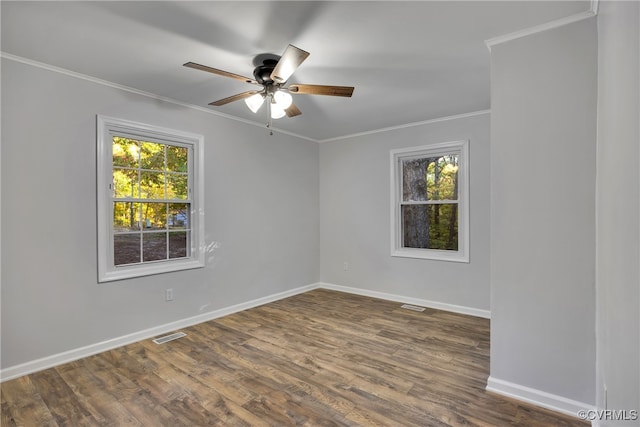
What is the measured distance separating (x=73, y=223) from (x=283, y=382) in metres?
2.28

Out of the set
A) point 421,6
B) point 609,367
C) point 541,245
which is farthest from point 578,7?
point 609,367

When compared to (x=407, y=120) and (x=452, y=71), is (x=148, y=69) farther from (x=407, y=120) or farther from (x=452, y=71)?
(x=407, y=120)

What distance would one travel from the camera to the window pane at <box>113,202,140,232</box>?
3176mm

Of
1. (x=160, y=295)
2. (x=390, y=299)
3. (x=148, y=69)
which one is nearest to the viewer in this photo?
(x=148, y=69)

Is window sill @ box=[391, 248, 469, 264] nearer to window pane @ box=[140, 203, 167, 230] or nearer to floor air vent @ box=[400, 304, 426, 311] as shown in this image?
floor air vent @ box=[400, 304, 426, 311]

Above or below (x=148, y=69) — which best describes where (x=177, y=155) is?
below

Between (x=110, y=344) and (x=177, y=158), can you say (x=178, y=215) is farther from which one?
(x=110, y=344)

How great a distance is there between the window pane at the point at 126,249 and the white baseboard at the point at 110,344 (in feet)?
2.43

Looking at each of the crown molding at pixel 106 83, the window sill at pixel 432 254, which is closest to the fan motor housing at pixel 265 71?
the crown molding at pixel 106 83

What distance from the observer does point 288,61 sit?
2.03 m

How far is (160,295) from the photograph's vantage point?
3447 millimetres

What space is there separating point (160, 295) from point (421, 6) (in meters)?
3.51

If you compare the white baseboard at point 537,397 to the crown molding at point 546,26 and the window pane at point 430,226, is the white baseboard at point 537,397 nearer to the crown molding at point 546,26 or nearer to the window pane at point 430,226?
the window pane at point 430,226

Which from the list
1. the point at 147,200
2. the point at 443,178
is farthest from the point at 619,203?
the point at 147,200
